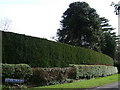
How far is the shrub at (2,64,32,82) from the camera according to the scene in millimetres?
12599

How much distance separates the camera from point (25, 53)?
49.5 feet

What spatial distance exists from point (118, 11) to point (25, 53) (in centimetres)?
775

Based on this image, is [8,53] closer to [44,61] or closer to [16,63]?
[16,63]

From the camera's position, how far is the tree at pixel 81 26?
138 feet

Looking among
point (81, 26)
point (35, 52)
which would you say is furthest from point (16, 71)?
point (81, 26)

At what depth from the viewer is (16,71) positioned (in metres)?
13.4

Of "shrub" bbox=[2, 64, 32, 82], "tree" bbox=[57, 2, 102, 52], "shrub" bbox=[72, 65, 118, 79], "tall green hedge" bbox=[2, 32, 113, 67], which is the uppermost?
"tree" bbox=[57, 2, 102, 52]

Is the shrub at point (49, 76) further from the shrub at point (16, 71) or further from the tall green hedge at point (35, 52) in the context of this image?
the tall green hedge at point (35, 52)

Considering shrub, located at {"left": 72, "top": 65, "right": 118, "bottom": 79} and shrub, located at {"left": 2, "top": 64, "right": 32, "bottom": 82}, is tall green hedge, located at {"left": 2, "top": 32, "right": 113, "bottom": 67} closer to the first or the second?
shrub, located at {"left": 2, "top": 64, "right": 32, "bottom": 82}

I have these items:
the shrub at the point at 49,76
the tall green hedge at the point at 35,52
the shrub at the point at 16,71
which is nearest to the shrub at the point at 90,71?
the tall green hedge at the point at 35,52

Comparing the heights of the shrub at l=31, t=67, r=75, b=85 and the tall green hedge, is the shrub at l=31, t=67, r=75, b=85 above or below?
below

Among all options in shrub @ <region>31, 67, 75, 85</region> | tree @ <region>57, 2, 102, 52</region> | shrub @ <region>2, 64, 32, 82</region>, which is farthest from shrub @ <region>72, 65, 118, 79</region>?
tree @ <region>57, 2, 102, 52</region>

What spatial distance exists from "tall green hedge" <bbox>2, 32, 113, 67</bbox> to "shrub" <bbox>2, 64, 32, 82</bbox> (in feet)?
2.31

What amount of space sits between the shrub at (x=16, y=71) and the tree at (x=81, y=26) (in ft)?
94.3
